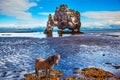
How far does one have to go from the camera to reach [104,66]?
21.9 meters

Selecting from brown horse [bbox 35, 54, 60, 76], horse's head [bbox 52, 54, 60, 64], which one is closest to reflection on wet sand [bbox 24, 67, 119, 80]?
brown horse [bbox 35, 54, 60, 76]

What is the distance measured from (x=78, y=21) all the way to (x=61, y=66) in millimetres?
113664

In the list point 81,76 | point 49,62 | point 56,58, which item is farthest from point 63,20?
point 56,58

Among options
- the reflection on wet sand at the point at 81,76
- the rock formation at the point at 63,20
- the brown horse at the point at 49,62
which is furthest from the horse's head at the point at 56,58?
the rock formation at the point at 63,20

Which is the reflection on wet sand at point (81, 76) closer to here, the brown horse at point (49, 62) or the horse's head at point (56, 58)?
the brown horse at point (49, 62)

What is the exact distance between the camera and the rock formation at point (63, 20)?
417ft

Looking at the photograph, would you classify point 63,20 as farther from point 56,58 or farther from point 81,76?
point 56,58

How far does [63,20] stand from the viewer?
128 meters

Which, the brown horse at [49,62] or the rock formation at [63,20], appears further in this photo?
the rock formation at [63,20]

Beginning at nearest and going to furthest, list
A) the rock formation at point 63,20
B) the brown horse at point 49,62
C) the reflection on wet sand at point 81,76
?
the brown horse at point 49,62 → the reflection on wet sand at point 81,76 → the rock formation at point 63,20

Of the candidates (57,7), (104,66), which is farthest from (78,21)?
(104,66)

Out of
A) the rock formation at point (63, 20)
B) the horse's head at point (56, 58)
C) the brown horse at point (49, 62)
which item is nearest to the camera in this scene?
the horse's head at point (56, 58)

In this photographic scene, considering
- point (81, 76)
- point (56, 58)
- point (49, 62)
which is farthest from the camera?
point (81, 76)

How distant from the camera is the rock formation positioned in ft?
417
